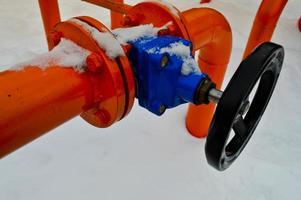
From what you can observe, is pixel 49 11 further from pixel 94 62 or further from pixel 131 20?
pixel 94 62

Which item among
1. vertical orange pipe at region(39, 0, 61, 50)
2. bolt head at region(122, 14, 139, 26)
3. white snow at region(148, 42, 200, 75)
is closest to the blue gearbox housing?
white snow at region(148, 42, 200, 75)

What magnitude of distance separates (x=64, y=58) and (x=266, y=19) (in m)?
0.71

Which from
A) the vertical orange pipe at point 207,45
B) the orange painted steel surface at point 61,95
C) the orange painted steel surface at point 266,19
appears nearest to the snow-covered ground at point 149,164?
the vertical orange pipe at point 207,45

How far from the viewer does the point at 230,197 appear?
0.86 metres

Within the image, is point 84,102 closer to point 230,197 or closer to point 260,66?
point 260,66

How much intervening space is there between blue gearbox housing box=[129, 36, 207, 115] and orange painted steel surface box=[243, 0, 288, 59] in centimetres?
55

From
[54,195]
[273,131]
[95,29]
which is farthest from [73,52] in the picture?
[273,131]

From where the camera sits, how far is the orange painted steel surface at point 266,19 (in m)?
0.86

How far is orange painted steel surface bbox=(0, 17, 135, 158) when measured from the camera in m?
0.32

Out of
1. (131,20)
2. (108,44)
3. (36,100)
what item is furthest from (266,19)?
(36,100)

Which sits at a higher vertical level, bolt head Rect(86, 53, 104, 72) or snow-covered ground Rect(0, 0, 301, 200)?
bolt head Rect(86, 53, 104, 72)

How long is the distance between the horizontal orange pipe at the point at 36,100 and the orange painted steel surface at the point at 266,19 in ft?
2.29

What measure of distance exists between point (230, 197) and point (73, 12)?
4.63 ft

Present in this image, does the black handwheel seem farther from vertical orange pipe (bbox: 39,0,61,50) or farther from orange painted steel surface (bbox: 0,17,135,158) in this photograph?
vertical orange pipe (bbox: 39,0,61,50)
